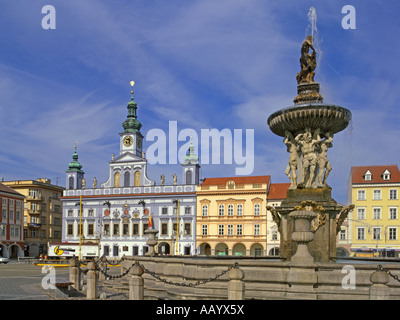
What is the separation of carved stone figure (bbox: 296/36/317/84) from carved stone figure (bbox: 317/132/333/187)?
82.0 inches

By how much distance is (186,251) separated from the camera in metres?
57.8

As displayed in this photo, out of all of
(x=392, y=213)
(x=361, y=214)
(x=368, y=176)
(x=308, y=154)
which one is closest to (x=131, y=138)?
(x=368, y=176)

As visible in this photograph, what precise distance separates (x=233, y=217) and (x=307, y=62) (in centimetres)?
4189

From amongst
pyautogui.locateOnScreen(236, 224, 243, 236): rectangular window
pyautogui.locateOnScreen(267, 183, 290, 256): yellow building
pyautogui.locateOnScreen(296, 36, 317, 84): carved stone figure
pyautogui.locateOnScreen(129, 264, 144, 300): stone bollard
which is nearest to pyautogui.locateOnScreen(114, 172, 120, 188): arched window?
pyautogui.locateOnScreen(236, 224, 243, 236): rectangular window

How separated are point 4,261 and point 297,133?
129 feet

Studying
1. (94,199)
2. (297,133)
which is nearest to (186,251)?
(94,199)

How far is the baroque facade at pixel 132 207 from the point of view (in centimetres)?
5828

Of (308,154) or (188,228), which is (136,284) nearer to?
(308,154)

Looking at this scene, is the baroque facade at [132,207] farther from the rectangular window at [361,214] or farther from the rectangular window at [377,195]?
the rectangular window at [377,195]

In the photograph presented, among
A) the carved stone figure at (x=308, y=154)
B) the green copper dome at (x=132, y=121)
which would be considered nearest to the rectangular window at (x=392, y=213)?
the green copper dome at (x=132, y=121)

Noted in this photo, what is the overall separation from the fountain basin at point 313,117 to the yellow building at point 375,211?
124 feet

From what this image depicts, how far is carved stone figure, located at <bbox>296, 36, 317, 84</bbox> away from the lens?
613 inches

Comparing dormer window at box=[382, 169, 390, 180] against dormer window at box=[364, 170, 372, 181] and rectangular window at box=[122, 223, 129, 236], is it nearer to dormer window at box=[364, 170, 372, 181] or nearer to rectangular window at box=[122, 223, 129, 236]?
dormer window at box=[364, 170, 372, 181]
